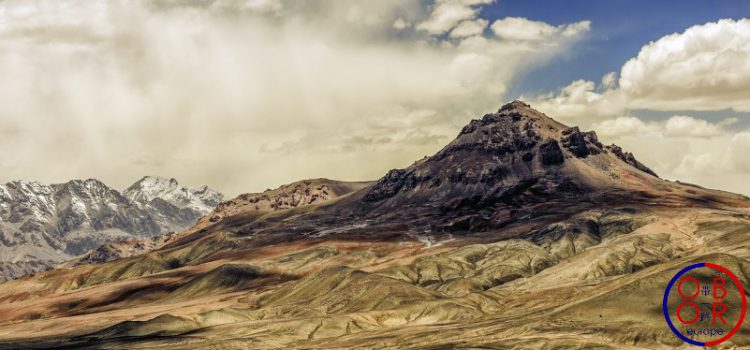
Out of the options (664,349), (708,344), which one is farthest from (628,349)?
(708,344)

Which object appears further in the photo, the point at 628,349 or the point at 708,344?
the point at 628,349

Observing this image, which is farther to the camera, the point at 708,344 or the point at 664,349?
the point at 664,349

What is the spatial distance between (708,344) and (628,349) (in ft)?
76.6

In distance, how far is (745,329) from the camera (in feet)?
648

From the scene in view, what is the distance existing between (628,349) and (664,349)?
9375 mm

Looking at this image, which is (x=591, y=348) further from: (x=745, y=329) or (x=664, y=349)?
(x=745, y=329)

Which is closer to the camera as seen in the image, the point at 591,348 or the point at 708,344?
the point at 708,344

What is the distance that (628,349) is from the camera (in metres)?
200

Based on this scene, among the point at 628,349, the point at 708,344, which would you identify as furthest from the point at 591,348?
the point at 708,344

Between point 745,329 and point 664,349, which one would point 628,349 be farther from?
point 745,329

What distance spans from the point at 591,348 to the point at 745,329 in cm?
3943

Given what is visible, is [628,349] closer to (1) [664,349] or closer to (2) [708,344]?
(1) [664,349]

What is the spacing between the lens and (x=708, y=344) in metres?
181

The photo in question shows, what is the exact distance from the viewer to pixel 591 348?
655ft
